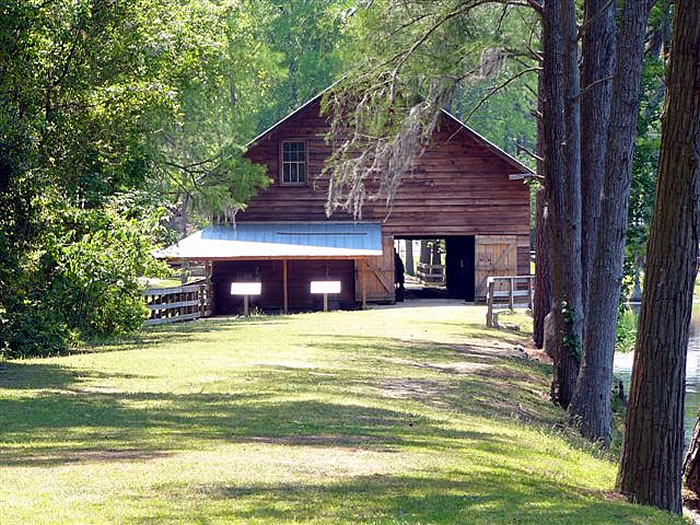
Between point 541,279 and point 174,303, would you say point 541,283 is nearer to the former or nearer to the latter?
point 541,279

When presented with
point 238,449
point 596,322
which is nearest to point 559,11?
point 596,322

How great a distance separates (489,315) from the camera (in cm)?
3278

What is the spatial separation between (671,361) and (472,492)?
255cm

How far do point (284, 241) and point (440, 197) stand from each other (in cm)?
601

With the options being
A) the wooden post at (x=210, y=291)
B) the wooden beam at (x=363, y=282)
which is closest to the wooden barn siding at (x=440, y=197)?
the wooden beam at (x=363, y=282)

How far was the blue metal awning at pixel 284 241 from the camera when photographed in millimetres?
40531

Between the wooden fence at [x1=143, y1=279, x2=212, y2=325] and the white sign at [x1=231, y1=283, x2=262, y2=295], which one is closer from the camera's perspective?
the wooden fence at [x1=143, y1=279, x2=212, y2=325]

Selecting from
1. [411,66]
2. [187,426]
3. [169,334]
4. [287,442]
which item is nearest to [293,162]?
[169,334]

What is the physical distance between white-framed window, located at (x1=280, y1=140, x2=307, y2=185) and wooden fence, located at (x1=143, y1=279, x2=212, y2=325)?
6089 mm

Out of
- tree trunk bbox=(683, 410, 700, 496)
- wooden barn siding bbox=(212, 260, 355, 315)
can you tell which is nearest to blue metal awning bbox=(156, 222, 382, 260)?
wooden barn siding bbox=(212, 260, 355, 315)

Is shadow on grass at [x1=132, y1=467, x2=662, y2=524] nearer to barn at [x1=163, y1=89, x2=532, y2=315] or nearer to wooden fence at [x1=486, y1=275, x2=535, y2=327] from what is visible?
wooden fence at [x1=486, y1=275, x2=535, y2=327]

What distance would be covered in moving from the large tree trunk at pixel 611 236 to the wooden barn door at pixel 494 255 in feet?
85.0

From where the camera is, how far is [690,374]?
30.8 m

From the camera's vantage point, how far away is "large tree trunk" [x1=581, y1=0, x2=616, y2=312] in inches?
793
